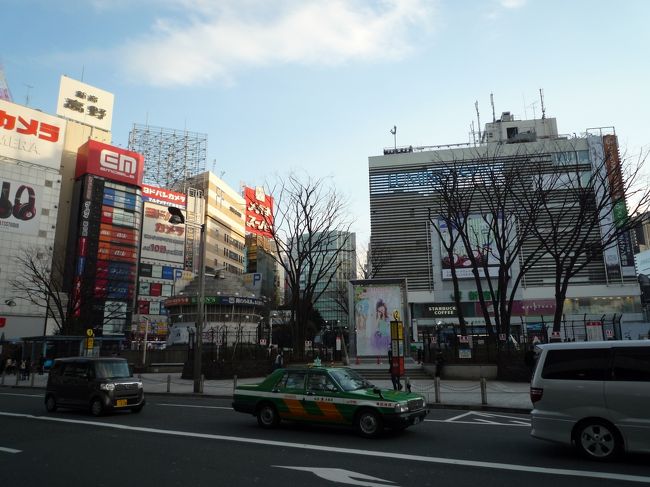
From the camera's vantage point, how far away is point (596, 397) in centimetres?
787

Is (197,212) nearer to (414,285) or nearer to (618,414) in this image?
(414,285)

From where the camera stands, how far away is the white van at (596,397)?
24.8 feet

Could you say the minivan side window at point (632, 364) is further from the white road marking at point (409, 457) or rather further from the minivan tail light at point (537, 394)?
the white road marking at point (409, 457)

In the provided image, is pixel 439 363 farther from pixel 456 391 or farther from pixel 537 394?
pixel 537 394

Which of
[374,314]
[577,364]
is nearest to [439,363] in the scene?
[374,314]

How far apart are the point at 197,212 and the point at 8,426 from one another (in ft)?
277

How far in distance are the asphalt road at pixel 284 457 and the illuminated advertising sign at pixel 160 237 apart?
76.6 meters

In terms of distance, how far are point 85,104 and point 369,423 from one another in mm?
90985

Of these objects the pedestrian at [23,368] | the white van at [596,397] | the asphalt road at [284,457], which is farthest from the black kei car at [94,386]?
the pedestrian at [23,368]

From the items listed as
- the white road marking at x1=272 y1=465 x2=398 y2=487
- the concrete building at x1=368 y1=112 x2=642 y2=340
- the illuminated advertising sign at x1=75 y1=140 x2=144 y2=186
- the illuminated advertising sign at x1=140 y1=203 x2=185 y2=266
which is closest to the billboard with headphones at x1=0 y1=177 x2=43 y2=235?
the illuminated advertising sign at x1=75 y1=140 x2=144 y2=186

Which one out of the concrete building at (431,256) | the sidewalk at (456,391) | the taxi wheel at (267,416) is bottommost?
the sidewalk at (456,391)

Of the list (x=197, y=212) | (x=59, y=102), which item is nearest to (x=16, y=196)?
(x=59, y=102)

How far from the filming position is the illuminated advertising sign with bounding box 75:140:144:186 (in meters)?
77.4

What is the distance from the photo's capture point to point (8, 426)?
12.2 m
